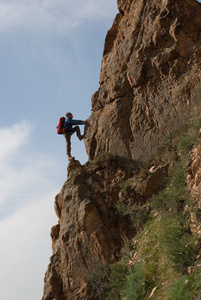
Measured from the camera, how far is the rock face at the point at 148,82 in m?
13.3

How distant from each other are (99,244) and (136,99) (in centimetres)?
530

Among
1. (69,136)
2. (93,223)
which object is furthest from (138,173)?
(69,136)

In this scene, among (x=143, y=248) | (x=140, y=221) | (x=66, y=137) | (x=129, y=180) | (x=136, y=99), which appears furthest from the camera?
(x=66, y=137)

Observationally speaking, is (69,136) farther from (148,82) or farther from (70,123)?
(148,82)

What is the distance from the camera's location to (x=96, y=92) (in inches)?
625

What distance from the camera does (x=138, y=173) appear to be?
13.0m

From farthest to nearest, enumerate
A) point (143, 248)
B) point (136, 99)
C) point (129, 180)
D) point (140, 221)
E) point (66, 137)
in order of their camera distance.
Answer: point (66, 137), point (136, 99), point (129, 180), point (140, 221), point (143, 248)

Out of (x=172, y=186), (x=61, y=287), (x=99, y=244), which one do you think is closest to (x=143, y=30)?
(x=172, y=186)

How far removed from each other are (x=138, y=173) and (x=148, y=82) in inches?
131

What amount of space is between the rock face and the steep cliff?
0.12 ft

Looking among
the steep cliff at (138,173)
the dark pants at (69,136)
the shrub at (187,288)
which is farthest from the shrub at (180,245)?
the dark pants at (69,136)

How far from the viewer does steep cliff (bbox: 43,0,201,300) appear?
10.0 metres

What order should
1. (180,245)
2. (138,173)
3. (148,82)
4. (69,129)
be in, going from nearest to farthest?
(180,245) < (138,173) < (148,82) < (69,129)

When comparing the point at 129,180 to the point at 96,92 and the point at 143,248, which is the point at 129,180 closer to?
the point at 143,248
